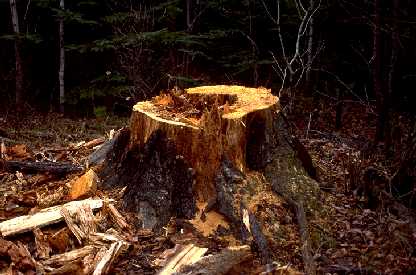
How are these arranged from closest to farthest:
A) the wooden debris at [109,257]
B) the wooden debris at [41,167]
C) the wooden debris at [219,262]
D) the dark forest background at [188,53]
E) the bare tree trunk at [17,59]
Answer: the wooden debris at [219,262], the wooden debris at [109,257], the wooden debris at [41,167], the bare tree trunk at [17,59], the dark forest background at [188,53]

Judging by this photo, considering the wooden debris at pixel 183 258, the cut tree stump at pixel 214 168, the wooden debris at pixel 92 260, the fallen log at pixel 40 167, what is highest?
the cut tree stump at pixel 214 168

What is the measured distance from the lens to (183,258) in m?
3.80

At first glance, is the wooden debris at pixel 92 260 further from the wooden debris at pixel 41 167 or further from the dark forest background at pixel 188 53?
the dark forest background at pixel 188 53

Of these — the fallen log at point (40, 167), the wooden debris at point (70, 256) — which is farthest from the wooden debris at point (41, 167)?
the wooden debris at point (70, 256)

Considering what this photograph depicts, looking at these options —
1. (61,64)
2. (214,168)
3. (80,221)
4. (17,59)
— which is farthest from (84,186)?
(61,64)

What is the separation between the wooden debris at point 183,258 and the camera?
12.1ft

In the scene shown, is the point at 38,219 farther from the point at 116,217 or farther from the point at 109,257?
the point at 109,257

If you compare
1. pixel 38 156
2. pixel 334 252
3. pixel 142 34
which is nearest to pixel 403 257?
pixel 334 252

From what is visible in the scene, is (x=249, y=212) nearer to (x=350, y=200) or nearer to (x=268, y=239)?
(x=268, y=239)

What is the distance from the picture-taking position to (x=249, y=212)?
4.34 meters

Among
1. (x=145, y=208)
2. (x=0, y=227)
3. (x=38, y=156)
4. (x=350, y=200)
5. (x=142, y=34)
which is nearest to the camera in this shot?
(x=0, y=227)

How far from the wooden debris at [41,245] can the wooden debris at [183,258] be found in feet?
3.63

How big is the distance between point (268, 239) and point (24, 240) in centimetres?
236

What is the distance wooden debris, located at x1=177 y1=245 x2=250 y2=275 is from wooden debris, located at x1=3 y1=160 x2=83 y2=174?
2.53 meters
